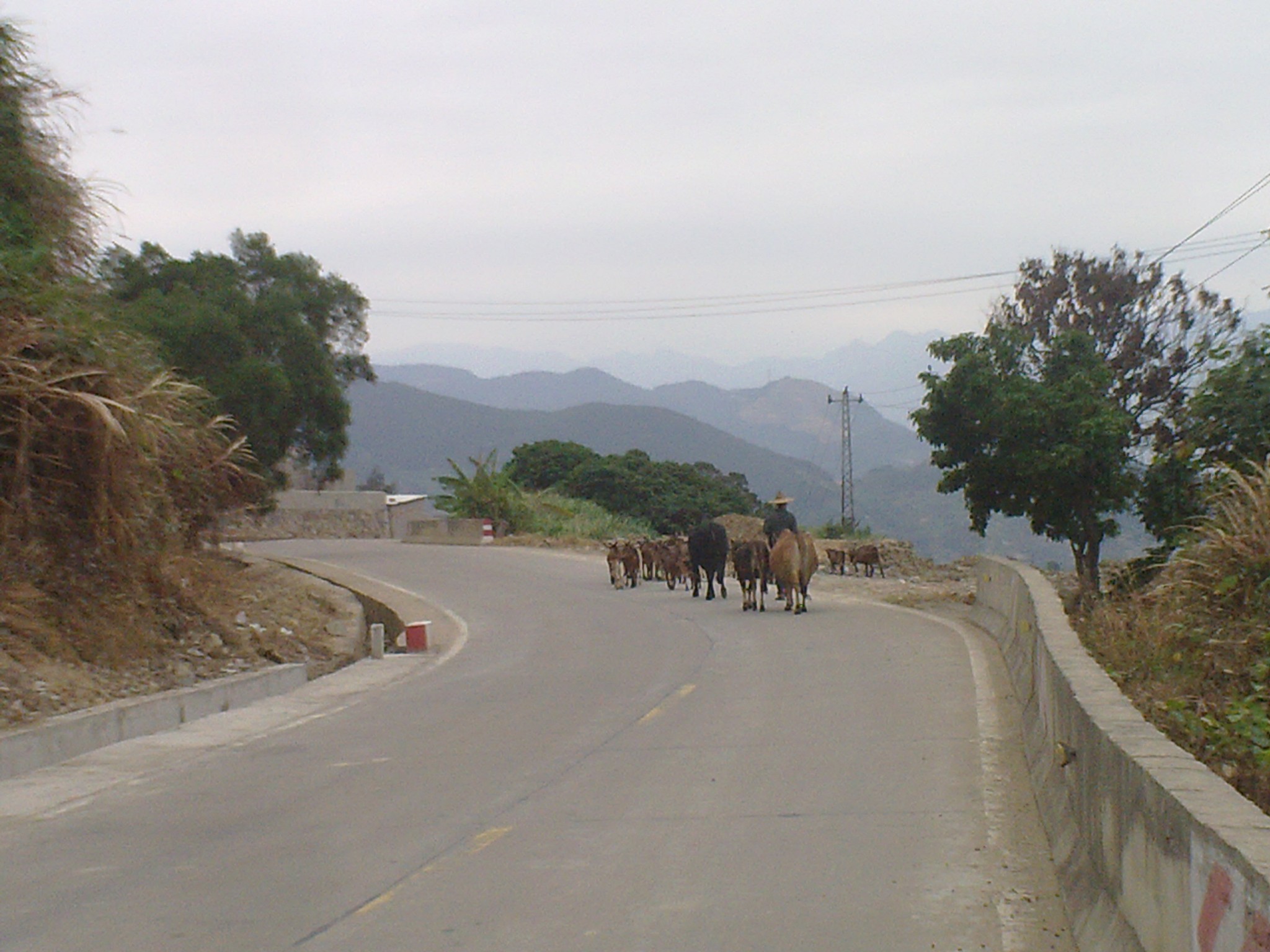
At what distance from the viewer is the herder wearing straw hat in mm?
23641

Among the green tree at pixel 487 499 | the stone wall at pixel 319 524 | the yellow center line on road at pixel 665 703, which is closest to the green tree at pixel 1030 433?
the yellow center line on road at pixel 665 703

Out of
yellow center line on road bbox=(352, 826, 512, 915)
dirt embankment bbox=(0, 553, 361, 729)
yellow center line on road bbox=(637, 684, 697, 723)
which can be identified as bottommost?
yellow center line on road bbox=(352, 826, 512, 915)

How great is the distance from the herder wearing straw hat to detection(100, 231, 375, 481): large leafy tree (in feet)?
50.0

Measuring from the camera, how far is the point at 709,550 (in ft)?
88.8

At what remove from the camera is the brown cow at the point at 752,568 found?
24016 mm

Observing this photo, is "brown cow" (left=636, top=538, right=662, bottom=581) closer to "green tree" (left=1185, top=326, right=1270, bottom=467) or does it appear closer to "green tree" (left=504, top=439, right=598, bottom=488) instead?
"green tree" (left=1185, top=326, right=1270, bottom=467)

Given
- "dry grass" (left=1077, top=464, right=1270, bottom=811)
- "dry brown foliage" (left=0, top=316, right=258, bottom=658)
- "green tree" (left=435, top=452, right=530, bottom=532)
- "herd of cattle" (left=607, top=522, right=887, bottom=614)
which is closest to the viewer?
"dry grass" (left=1077, top=464, right=1270, bottom=811)

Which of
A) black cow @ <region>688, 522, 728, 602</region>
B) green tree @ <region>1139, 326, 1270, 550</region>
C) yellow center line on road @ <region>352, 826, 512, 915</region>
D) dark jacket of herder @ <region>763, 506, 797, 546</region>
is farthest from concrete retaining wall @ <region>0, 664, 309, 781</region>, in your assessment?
black cow @ <region>688, 522, 728, 602</region>

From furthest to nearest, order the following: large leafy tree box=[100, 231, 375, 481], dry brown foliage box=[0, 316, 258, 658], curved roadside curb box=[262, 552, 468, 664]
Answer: large leafy tree box=[100, 231, 375, 481] → curved roadside curb box=[262, 552, 468, 664] → dry brown foliage box=[0, 316, 258, 658]

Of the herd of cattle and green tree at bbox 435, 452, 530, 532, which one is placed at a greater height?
green tree at bbox 435, 452, 530, 532

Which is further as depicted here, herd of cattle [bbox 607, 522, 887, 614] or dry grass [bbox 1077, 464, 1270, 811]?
herd of cattle [bbox 607, 522, 887, 614]

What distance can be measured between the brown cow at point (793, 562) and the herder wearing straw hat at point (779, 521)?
150mm

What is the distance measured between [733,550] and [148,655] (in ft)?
38.4

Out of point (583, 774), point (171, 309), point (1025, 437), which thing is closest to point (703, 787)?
point (583, 774)
